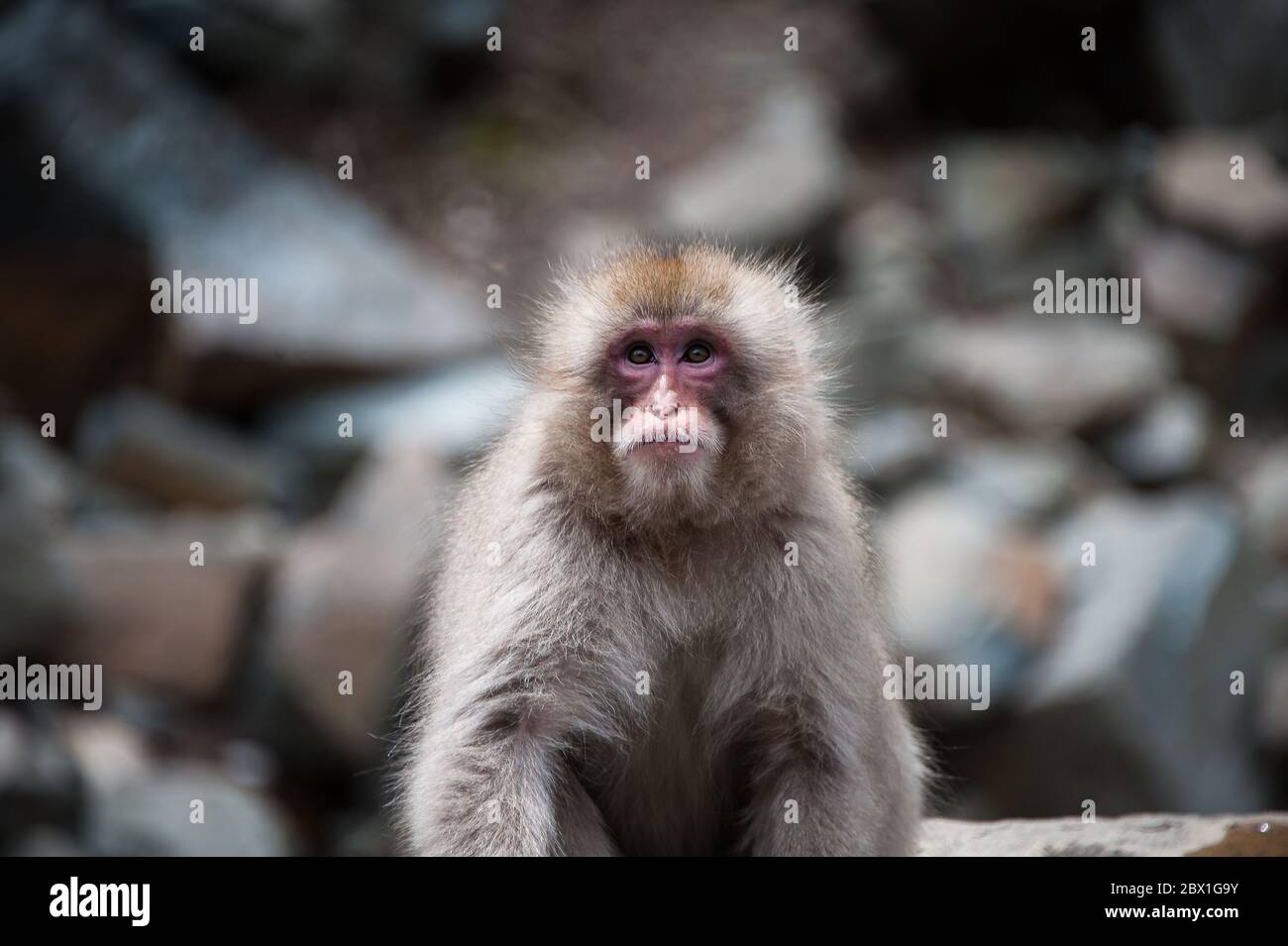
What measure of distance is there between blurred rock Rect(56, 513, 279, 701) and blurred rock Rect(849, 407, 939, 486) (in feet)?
21.2

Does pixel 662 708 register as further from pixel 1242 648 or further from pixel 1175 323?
pixel 1175 323

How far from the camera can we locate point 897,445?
16828 millimetres

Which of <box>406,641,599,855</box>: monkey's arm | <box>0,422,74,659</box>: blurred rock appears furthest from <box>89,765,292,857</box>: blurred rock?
<box>406,641,599,855</box>: monkey's arm

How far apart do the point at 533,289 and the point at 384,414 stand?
284 inches

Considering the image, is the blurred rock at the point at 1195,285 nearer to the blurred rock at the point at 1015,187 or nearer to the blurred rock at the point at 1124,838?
the blurred rock at the point at 1015,187

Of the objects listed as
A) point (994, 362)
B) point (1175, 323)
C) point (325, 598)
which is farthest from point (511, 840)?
point (1175, 323)

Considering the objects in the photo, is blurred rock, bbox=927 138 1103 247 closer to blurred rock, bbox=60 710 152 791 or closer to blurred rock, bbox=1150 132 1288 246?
blurred rock, bbox=1150 132 1288 246

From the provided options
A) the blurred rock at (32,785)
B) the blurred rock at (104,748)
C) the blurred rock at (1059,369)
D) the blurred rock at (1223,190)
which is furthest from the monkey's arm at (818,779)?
the blurred rock at (1223,190)

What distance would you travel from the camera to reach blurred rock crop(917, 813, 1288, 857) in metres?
6.07

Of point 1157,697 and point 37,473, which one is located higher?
point 37,473

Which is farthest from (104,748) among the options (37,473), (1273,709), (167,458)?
(1273,709)

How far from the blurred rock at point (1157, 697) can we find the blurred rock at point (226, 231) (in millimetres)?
8054

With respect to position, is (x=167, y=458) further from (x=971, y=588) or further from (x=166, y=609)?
(x=971, y=588)

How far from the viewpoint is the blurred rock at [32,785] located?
1191 centimetres
